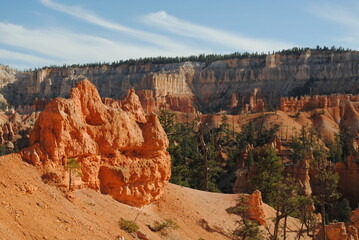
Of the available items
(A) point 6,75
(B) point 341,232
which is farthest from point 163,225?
(A) point 6,75

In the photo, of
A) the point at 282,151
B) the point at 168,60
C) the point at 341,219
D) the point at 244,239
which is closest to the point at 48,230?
the point at 244,239

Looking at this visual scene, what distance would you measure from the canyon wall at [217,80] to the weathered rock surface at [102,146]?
3997 inches

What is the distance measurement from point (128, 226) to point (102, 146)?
13.2ft

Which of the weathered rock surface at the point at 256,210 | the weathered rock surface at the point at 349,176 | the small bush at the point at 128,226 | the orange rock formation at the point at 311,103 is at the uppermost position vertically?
the orange rock formation at the point at 311,103

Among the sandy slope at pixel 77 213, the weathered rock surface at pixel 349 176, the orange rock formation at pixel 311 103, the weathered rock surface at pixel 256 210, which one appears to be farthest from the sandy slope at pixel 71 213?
the orange rock formation at pixel 311 103

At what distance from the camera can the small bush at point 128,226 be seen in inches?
739

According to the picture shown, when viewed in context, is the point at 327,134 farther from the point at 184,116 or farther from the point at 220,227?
the point at 220,227

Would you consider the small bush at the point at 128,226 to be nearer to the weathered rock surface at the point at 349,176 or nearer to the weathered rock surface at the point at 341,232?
the weathered rock surface at the point at 341,232

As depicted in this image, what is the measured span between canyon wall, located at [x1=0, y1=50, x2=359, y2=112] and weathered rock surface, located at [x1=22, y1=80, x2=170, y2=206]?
102 metres

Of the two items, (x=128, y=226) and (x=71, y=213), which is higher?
(x=71, y=213)

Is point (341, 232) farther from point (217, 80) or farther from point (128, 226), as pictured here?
point (217, 80)

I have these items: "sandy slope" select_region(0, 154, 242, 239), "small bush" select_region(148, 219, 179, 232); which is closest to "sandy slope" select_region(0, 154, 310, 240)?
"sandy slope" select_region(0, 154, 242, 239)

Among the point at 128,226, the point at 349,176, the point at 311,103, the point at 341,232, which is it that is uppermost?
the point at 311,103

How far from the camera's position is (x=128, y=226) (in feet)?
61.6
